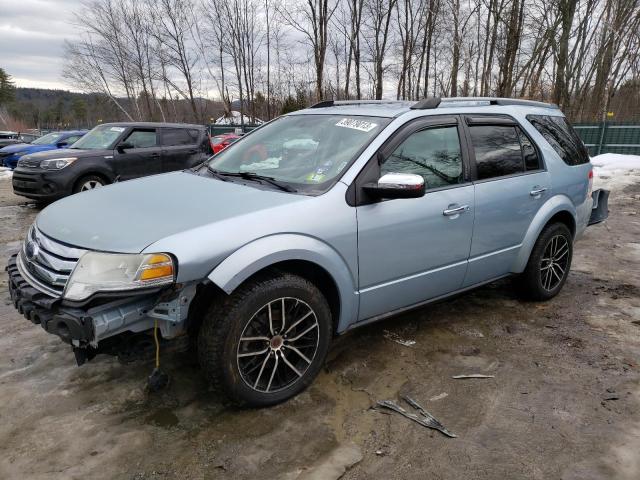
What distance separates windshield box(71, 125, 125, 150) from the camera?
30.5ft

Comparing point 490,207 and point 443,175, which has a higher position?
point 443,175

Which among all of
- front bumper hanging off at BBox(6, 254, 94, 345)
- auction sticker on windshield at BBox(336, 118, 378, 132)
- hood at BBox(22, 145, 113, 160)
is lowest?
front bumper hanging off at BBox(6, 254, 94, 345)

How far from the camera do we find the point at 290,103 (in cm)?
2777

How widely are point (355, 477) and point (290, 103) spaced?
27172 mm

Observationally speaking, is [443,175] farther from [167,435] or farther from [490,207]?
[167,435]

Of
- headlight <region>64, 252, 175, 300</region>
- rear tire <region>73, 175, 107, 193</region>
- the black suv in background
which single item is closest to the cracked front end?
headlight <region>64, 252, 175, 300</region>

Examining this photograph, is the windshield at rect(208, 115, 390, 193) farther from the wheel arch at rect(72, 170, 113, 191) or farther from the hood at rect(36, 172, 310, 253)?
the wheel arch at rect(72, 170, 113, 191)

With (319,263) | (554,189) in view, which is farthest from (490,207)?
(319,263)

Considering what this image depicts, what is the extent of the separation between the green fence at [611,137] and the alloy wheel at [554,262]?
14.4 metres

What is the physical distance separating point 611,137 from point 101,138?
53.6 feet

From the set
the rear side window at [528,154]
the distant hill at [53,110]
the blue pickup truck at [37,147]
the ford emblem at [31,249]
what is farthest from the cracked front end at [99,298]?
the distant hill at [53,110]

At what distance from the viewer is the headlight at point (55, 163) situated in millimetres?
8617

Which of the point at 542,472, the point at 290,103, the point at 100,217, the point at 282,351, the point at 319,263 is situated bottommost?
the point at 542,472

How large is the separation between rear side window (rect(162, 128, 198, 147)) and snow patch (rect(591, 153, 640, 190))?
9.03m
